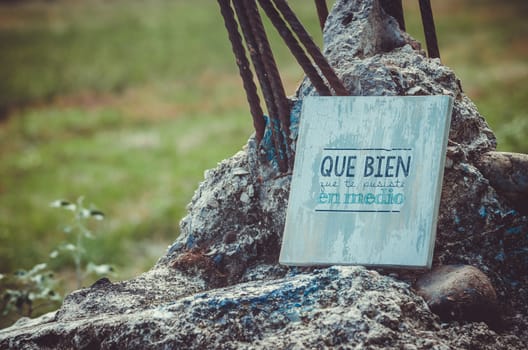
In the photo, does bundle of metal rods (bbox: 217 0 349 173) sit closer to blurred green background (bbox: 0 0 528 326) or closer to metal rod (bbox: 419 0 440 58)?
metal rod (bbox: 419 0 440 58)

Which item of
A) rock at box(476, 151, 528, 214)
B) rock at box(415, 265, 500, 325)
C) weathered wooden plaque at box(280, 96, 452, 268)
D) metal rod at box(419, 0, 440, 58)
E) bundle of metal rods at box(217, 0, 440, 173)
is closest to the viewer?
rock at box(415, 265, 500, 325)

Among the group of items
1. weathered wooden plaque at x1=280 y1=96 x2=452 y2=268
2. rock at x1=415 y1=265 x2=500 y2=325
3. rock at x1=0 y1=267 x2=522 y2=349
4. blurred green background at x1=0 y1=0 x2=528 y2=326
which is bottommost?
rock at x1=0 y1=267 x2=522 y2=349

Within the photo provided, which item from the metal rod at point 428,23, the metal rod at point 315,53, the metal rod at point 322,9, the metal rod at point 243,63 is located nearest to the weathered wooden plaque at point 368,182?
the metal rod at point 315,53

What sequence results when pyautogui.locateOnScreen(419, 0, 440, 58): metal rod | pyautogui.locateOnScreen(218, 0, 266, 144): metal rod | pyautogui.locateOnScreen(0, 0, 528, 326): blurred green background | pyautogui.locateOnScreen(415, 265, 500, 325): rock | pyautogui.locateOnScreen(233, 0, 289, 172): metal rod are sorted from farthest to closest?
1. pyautogui.locateOnScreen(0, 0, 528, 326): blurred green background
2. pyautogui.locateOnScreen(419, 0, 440, 58): metal rod
3. pyautogui.locateOnScreen(218, 0, 266, 144): metal rod
4. pyautogui.locateOnScreen(233, 0, 289, 172): metal rod
5. pyautogui.locateOnScreen(415, 265, 500, 325): rock

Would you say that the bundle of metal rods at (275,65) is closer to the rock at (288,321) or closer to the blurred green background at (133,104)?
the rock at (288,321)

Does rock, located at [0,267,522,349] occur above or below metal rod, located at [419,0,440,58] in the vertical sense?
below

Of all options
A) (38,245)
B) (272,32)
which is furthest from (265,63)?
(272,32)

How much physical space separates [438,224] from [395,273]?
0.34m

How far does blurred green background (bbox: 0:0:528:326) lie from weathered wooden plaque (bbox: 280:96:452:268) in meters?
2.98

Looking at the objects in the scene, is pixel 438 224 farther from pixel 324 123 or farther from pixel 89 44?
pixel 89 44

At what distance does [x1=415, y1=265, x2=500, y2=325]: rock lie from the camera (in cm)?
230

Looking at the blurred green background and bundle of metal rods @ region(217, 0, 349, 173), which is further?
the blurred green background

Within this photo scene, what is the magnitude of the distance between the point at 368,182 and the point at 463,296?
0.59 m

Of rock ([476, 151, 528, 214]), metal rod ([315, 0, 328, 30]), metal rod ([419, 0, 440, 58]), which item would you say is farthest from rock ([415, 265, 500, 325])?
metal rod ([315, 0, 328, 30])
